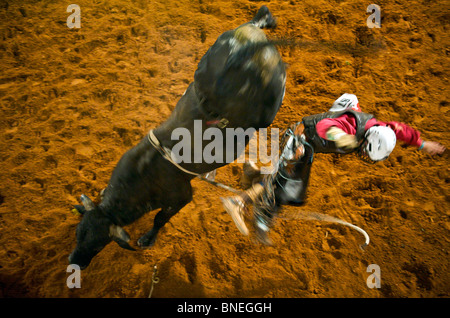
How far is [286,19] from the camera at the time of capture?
5406 millimetres

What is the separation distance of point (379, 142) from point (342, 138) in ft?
1.05

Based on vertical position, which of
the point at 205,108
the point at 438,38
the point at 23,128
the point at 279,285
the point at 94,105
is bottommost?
the point at 279,285

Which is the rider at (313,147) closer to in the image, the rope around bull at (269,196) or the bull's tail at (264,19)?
the rope around bull at (269,196)

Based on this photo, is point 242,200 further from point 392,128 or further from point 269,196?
point 392,128

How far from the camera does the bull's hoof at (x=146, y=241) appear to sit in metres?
3.47

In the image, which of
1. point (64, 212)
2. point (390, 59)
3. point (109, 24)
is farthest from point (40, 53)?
point (390, 59)

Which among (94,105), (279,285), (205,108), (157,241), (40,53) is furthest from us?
(40,53)

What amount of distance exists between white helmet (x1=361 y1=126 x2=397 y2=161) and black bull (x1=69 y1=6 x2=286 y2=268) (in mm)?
818

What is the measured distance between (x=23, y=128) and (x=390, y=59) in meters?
5.99

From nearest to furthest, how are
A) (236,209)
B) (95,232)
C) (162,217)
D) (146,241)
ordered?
(95,232) < (236,209) < (162,217) < (146,241)

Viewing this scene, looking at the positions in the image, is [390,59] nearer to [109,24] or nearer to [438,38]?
[438,38]

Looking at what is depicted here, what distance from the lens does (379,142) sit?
215 cm

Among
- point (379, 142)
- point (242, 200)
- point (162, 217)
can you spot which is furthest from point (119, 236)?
point (379, 142)

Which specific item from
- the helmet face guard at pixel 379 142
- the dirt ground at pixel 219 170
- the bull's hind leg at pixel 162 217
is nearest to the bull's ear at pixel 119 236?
the bull's hind leg at pixel 162 217
